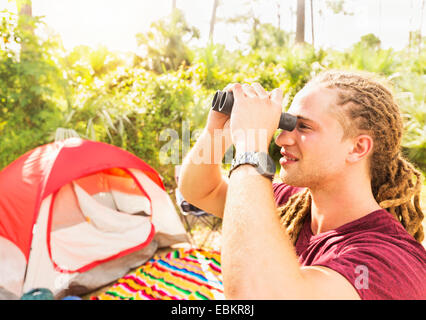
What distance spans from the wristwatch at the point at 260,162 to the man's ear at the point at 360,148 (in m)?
0.48

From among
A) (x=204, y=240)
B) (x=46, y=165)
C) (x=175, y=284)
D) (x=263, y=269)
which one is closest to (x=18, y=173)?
(x=46, y=165)

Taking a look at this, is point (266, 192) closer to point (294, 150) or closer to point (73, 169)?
point (294, 150)

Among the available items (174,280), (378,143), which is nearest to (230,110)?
(378,143)

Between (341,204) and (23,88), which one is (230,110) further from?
(23,88)

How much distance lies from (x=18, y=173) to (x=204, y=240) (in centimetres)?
248

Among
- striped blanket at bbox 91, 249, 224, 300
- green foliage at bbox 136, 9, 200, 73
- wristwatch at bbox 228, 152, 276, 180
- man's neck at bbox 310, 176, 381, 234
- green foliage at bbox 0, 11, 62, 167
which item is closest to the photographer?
wristwatch at bbox 228, 152, 276, 180

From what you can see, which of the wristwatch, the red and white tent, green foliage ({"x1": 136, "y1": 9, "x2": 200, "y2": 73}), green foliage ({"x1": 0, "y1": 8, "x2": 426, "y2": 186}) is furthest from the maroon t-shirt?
green foliage ({"x1": 136, "y1": 9, "x2": 200, "y2": 73})

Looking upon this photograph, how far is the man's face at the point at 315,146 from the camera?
4.04 ft

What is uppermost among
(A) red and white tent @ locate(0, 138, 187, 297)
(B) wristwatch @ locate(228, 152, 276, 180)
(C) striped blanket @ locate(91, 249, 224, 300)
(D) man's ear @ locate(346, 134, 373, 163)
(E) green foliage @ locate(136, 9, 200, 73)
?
(E) green foliage @ locate(136, 9, 200, 73)

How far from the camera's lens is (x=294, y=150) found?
1260 mm

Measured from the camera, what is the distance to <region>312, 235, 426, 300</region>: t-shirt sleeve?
0.91m

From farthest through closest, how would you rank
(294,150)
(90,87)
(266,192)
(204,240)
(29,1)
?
1. (90,87)
2. (29,1)
3. (204,240)
4. (294,150)
5. (266,192)

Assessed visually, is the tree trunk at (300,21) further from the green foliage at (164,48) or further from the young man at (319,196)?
the young man at (319,196)

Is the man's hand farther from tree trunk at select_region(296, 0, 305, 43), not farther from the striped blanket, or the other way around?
tree trunk at select_region(296, 0, 305, 43)
